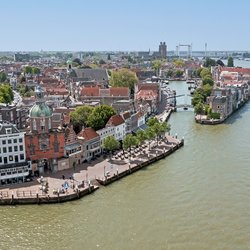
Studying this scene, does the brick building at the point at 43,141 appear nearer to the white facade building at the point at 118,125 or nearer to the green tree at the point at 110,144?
the green tree at the point at 110,144

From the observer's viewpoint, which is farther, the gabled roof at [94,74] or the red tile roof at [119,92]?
the gabled roof at [94,74]

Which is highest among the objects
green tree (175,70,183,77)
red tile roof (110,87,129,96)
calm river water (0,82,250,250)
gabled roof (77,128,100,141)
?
green tree (175,70,183,77)

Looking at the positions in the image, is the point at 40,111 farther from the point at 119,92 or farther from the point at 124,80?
the point at 124,80

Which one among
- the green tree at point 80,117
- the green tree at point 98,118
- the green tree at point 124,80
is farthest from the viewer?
the green tree at point 124,80

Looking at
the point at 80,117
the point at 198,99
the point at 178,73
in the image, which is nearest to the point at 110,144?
the point at 80,117

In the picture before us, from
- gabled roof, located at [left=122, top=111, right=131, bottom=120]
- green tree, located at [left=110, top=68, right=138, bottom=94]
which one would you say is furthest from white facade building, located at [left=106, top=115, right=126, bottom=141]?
green tree, located at [left=110, top=68, right=138, bottom=94]

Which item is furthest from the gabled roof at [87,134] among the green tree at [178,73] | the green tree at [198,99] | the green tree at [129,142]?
the green tree at [178,73]

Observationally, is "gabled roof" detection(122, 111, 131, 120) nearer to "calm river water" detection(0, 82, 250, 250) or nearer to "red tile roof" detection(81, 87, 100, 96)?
"calm river water" detection(0, 82, 250, 250)
